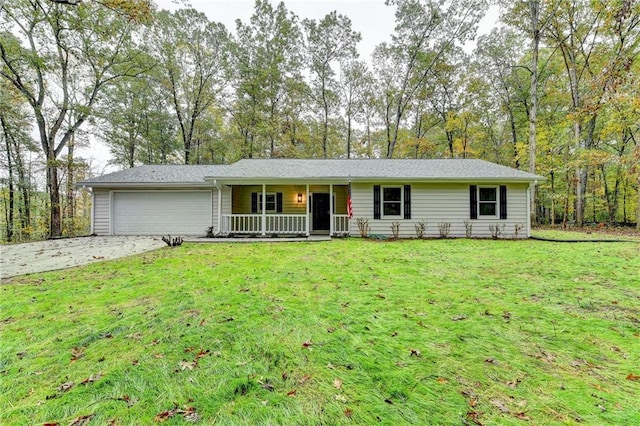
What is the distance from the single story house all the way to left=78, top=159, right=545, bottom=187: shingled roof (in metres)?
0.04

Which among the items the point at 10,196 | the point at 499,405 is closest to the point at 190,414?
the point at 499,405

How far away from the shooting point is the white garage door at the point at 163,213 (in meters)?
12.1

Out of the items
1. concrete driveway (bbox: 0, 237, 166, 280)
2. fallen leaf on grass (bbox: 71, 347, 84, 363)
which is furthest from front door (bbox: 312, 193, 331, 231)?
fallen leaf on grass (bbox: 71, 347, 84, 363)

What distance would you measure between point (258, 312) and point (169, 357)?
115 centimetres

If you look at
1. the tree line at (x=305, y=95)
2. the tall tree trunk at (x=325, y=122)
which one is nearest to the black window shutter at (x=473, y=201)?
the tree line at (x=305, y=95)

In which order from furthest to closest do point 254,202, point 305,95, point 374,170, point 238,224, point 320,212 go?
point 305,95 → point 320,212 → point 254,202 → point 374,170 → point 238,224

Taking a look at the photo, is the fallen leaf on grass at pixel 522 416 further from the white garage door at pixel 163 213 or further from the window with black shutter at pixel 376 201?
the white garage door at pixel 163 213

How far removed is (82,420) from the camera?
5.64 feet

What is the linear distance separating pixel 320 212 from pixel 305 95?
12122 mm

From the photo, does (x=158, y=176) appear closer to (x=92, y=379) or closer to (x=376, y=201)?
(x=376, y=201)

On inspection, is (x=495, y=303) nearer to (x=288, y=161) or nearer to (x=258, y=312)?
(x=258, y=312)

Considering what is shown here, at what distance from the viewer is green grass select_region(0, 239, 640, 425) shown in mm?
1835

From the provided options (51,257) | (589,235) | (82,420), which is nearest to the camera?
(82,420)

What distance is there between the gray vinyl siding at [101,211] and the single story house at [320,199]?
0.04 m
